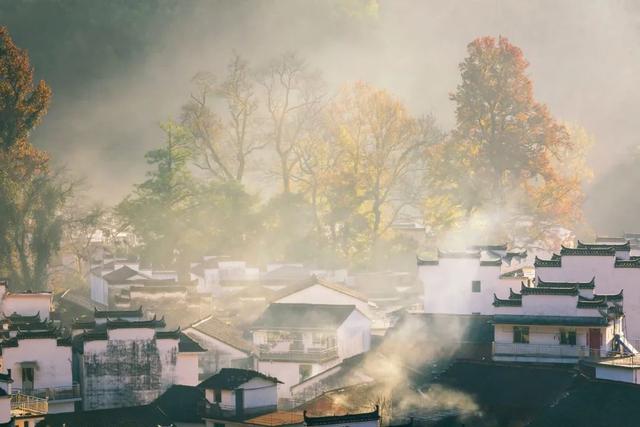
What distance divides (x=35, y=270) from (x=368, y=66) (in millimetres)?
73061

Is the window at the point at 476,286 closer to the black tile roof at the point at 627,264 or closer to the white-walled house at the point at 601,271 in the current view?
the white-walled house at the point at 601,271

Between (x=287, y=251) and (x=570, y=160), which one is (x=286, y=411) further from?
(x=570, y=160)

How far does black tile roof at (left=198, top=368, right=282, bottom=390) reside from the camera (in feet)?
218

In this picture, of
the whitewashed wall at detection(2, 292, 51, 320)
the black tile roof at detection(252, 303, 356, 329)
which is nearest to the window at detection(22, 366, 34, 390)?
the whitewashed wall at detection(2, 292, 51, 320)

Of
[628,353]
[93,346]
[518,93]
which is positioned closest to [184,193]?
[518,93]

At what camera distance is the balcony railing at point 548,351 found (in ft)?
226

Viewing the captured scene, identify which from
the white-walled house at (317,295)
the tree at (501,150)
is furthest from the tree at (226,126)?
the white-walled house at (317,295)

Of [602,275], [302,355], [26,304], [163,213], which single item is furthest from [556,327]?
[163,213]

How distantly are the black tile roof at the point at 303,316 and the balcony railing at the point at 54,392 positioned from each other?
494 inches

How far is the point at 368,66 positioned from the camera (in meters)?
162

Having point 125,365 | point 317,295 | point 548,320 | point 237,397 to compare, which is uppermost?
point 317,295

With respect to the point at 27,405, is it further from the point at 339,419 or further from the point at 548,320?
the point at 548,320

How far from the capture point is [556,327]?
6994 centimetres

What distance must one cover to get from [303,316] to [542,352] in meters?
15.7
